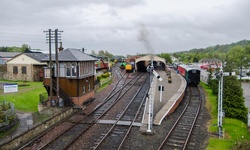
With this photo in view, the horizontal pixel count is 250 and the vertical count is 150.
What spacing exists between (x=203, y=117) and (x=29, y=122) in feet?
47.9

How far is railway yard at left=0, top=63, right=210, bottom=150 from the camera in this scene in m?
15.2

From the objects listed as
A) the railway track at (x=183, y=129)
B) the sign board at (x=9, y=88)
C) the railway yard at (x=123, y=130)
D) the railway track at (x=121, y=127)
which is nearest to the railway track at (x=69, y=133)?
the railway yard at (x=123, y=130)

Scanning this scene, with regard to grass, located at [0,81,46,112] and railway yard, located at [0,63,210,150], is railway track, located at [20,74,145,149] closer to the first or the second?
railway yard, located at [0,63,210,150]

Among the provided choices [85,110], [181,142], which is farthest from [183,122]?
[85,110]

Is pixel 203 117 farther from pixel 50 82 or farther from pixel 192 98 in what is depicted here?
pixel 50 82

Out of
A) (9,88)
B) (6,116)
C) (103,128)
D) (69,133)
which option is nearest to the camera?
(6,116)

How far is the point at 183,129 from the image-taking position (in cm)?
1825

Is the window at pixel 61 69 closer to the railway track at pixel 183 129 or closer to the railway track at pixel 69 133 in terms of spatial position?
the railway track at pixel 69 133

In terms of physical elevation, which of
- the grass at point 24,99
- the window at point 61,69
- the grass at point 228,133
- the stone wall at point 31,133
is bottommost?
the grass at point 228,133

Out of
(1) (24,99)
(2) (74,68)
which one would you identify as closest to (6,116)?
(2) (74,68)

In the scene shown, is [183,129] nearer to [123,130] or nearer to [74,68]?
[123,130]

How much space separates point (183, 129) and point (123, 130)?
450 cm

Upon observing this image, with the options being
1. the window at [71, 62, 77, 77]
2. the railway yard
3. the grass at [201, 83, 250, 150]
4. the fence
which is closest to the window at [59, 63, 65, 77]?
the window at [71, 62, 77, 77]

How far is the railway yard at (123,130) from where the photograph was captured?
1522 cm
